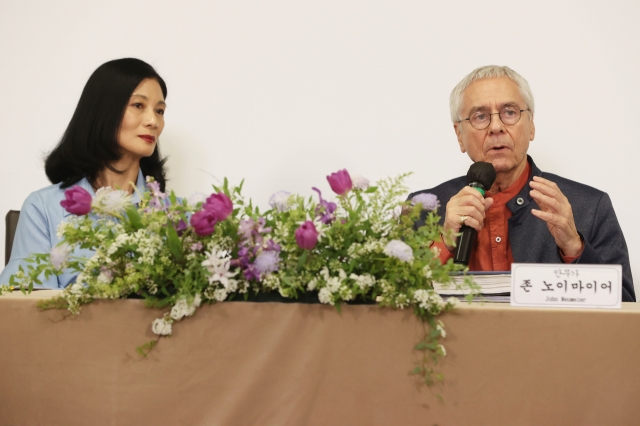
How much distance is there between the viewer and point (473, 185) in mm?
1596

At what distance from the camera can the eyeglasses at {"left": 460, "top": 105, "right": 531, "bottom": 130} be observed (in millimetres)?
1923

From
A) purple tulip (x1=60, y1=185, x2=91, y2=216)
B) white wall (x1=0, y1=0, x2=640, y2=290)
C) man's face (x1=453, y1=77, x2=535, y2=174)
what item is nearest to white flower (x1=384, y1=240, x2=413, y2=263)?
purple tulip (x1=60, y1=185, x2=91, y2=216)

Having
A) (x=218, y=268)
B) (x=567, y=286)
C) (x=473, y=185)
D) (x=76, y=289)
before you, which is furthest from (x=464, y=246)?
(x=76, y=289)

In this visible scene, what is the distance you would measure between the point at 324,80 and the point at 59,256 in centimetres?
146

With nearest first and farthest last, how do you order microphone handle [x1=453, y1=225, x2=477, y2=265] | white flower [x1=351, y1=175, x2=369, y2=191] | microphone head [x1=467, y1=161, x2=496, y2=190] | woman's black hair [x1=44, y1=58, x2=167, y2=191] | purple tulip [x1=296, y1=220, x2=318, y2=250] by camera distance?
purple tulip [x1=296, y1=220, x2=318, y2=250]
white flower [x1=351, y1=175, x2=369, y2=191]
microphone handle [x1=453, y1=225, x2=477, y2=265]
microphone head [x1=467, y1=161, x2=496, y2=190]
woman's black hair [x1=44, y1=58, x2=167, y2=191]

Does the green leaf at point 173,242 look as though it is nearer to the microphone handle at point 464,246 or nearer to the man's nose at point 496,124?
the microphone handle at point 464,246

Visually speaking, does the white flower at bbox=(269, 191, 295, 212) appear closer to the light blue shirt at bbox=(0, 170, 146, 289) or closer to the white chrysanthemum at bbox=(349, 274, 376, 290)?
the white chrysanthemum at bbox=(349, 274, 376, 290)

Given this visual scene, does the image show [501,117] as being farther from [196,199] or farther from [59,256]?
[59,256]

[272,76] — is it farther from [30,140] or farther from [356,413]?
[356,413]

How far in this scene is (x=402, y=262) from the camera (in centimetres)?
92

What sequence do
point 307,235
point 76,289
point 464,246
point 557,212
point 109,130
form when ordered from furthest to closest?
point 109,130 → point 557,212 → point 464,246 → point 76,289 → point 307,235

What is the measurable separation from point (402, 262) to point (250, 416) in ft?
1.04

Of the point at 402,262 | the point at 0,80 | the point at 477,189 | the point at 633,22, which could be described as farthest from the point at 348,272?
the point at 0,80

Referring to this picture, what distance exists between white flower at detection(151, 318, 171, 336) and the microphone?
693 mm
